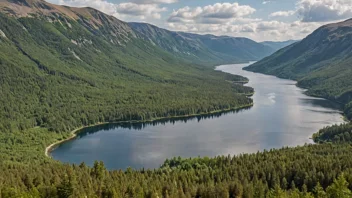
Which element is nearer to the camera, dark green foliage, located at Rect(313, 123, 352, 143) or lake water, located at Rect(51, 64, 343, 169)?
lake water, located at Rect(51, 64, 343, 169)

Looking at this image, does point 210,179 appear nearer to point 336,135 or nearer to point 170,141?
point 170,141

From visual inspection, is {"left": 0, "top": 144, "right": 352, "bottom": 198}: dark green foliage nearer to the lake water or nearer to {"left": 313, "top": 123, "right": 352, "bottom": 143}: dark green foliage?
{"left": 313, "top": 123, "right": 352, "bottom": 143}: dark green foliage

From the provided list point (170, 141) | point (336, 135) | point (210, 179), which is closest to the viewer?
point (210, 179)

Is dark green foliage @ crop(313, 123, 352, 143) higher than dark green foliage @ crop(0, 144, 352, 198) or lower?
lower

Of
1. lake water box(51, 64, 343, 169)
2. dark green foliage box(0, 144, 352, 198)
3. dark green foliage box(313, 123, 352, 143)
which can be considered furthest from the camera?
dark green foliage box(313, 123, 352, 143)

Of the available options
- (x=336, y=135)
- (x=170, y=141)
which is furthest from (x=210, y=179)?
(x=336, y=135)

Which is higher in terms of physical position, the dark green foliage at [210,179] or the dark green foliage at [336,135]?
the dark green foliage at [210,179]

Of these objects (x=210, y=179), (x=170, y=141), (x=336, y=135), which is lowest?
(x=170, y=141)

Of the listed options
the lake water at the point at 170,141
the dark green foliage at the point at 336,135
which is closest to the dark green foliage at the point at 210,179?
the dark green foliage at the point at 336,135

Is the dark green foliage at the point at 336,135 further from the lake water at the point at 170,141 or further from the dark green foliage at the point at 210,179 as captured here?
the dark green foliage at the point at 210,179

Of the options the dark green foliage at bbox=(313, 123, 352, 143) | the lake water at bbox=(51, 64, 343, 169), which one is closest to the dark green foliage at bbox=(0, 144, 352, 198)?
the dark green foliage at bbox=(313, 123, 352, 143)

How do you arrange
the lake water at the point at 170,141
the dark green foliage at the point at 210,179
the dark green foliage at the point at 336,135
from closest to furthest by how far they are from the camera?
the dark green foliage at the point at 210,179 → the lake water at the point at 170,141 → the dark green foliage at the point at 336,135

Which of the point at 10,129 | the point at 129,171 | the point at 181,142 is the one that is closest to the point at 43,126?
the point at 10,129
